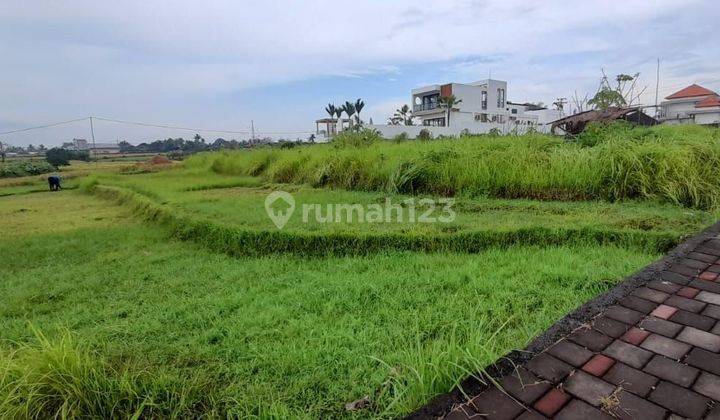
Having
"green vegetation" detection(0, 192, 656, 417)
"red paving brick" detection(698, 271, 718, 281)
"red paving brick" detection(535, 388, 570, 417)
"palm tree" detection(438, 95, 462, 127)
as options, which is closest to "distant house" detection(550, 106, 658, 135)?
"green vegetation" detection(0, 192, 656, 417)

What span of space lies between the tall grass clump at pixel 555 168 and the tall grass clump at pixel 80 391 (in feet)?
14.9

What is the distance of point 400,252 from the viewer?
333 cm

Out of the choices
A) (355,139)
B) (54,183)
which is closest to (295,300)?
(355,139)

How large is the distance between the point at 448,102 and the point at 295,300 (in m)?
32.2

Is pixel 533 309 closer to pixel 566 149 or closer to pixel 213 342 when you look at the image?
pixel 213 342

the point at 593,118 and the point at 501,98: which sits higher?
the point at 501,98

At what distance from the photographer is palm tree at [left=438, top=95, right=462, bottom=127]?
104 feet

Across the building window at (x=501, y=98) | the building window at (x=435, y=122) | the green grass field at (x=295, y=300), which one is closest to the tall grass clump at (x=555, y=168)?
the green grass field at (x=295, y=300)

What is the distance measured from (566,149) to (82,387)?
589 cm

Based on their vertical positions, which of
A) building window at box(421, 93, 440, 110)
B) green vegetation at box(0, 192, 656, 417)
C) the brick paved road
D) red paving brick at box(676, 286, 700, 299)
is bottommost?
green vegetation at box(0, 192, 656, 417)

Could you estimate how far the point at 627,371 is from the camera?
137cm

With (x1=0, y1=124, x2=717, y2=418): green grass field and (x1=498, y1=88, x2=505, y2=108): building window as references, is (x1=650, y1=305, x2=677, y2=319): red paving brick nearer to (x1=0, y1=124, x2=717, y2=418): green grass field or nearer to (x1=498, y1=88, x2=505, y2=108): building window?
(x1=0, y1=124, x2=717, y2=418): green grass field

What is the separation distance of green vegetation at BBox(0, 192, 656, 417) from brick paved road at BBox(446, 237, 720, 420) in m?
0.18

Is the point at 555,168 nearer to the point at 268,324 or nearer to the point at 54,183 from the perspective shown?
the point at 268,324
